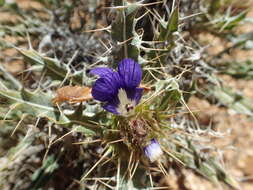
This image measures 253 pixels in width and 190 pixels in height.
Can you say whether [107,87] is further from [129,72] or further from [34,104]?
[34,104]

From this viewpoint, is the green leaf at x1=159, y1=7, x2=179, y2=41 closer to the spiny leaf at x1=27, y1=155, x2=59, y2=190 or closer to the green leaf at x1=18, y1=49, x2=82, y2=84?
the green leaf at x1=18, y1=49, x2=82, y2=84

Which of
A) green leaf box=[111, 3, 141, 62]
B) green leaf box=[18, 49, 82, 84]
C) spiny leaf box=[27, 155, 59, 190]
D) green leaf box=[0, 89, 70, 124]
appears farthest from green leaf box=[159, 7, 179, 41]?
spiny leaf box=[27, 155, 59, 190]

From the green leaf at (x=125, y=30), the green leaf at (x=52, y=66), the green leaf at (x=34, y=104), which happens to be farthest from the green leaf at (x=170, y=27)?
the green leaf at (x=34, y=104)

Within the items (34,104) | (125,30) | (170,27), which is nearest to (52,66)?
(34,104)

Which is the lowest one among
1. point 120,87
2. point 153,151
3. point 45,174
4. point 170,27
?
point 45,174

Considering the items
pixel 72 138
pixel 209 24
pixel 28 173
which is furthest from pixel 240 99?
pixel 28 173

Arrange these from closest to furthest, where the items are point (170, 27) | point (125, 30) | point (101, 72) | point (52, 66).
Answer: point (101, 72) → point (125, 30) → point (170, 27) → point (52, 66)
